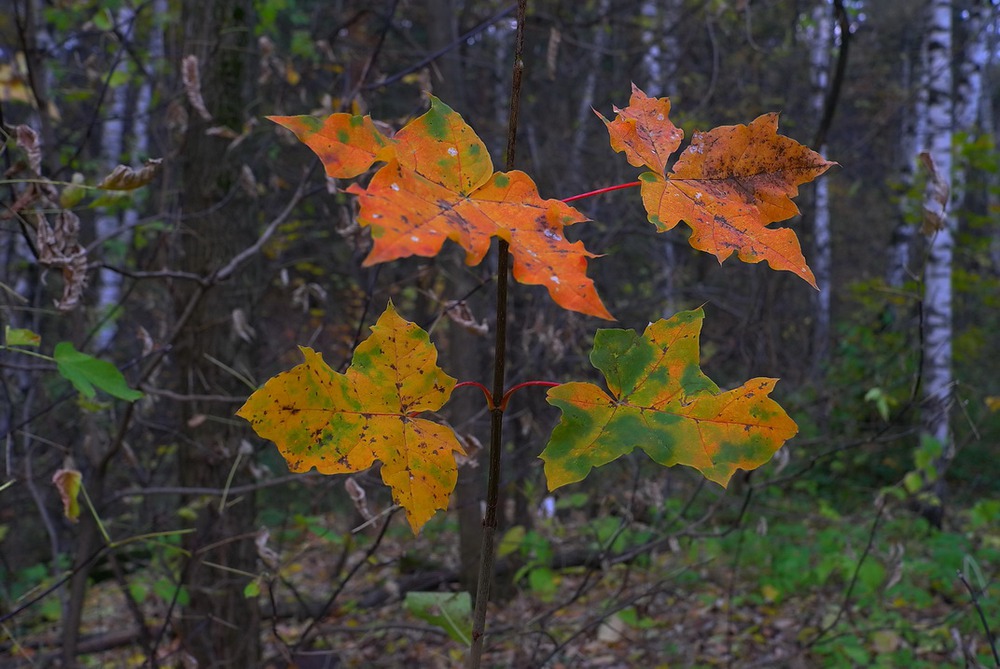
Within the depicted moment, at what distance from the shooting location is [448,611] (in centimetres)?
121

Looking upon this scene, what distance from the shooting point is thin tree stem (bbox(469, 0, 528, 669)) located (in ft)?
2.23

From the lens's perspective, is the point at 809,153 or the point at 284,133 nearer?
the point at 809,153

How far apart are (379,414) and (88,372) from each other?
747 millimetres

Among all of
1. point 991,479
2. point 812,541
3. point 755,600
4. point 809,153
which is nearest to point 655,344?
point 809,153

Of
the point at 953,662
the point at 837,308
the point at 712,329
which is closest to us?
the point at 953,662

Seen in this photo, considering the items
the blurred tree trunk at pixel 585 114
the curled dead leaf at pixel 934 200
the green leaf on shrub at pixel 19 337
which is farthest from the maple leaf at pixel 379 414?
the blurred tree trunk at pixel 585 114

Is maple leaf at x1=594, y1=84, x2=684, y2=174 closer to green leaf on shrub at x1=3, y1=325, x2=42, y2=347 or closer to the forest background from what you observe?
the forest background

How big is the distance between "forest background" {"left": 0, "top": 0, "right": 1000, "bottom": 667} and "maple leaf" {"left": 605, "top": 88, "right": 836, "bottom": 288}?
0.73 metres

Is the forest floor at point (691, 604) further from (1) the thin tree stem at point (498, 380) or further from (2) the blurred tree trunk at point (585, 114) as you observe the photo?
(2) the blurred tree trunk at point (585, 114)

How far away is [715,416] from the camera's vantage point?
2.35ft

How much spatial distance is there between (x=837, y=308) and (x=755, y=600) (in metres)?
10.1

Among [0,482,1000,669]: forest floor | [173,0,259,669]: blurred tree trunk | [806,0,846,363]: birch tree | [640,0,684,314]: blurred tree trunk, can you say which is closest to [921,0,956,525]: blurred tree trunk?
[806,0,846,363]: birch tree

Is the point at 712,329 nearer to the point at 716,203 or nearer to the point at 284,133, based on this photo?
the point at 284,133

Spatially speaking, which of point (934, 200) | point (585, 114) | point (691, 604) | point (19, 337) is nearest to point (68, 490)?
point (19, 337)
